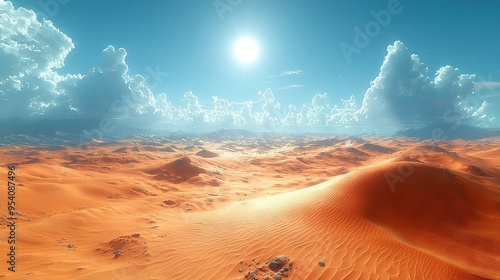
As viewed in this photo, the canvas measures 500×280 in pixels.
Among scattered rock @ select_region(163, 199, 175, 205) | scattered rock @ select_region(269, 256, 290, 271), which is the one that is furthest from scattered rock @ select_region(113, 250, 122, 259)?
scattered rock @ select_region(163, 199, 175, 205)

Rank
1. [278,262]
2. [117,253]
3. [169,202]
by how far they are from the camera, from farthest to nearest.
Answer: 1. [169,202]
2. [117,253]
3. [278,262]

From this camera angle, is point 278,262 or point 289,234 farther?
point 289,234

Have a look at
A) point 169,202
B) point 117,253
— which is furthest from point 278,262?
point 169,202

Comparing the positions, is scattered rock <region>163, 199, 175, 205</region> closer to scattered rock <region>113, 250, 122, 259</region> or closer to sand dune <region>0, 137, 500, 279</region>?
sand dune <region>0, 137, 500, 279</region>

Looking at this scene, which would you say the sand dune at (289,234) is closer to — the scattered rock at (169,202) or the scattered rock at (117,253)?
the scattered rock at (117,253)

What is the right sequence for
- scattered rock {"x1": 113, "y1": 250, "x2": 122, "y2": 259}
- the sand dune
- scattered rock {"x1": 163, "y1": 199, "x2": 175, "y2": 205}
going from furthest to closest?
scattered rock {"x1": 163, "y1": 199, "x2": 175, "y2": 205} < scattered rock {"x1": 113, "y1": 250, "x2": 122, "y2": 259} < the sand dune

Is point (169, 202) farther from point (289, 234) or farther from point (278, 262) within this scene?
point (278, 262)

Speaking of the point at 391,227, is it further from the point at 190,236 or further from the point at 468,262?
the point at 190,236

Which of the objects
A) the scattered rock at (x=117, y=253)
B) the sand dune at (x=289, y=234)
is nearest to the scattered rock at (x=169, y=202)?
the sand dune at (x=289, y=234)

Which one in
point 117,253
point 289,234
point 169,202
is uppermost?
point 289,234

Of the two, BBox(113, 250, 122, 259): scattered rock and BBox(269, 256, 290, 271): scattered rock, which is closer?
BBox(269, 256, 290, 271): scattered rock

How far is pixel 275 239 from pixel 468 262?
7.17 meters

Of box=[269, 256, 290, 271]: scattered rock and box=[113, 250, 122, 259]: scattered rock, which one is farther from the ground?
box=[269, 256, 290, 271]: scattered rock

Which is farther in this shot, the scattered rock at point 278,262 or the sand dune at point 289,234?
the sand dune at point 289,234
